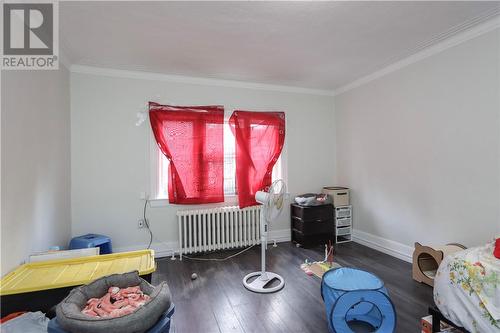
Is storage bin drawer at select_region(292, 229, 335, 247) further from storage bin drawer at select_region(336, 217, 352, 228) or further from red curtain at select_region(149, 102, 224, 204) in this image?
red curtain at select_region(149, 102, 224, 204)

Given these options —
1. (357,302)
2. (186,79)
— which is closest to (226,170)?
(186,79)

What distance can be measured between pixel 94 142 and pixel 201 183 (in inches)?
56.2

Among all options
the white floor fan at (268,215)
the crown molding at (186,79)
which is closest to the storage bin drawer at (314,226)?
the white floor fan at (268,215)

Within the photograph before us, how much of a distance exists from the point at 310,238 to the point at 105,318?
9.73ft

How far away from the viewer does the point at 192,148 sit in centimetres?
340

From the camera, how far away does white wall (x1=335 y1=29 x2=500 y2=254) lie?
228 centimetres

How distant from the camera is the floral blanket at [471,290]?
1.52m

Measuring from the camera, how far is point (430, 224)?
277 cm

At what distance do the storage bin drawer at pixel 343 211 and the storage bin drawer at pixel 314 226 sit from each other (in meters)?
0.15

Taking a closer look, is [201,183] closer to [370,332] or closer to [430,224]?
[370,332]

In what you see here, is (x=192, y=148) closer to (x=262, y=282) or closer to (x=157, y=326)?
(x=262, y=282)
